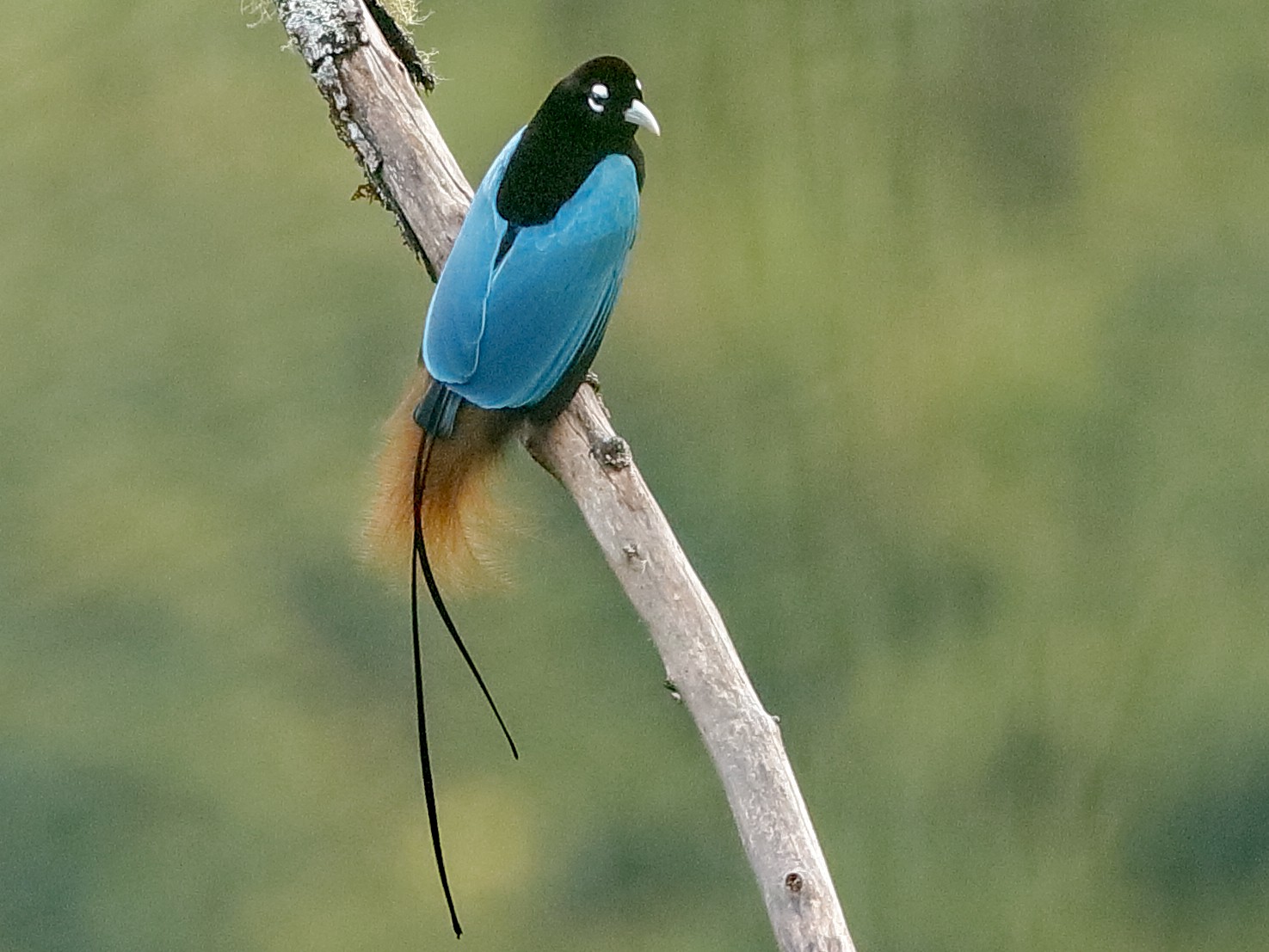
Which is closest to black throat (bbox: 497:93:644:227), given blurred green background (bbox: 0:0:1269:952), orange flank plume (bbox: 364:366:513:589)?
orange flank plume (bbox: 364:366:513:589)

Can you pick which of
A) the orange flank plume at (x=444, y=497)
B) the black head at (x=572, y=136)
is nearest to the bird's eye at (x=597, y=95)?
the black head at (x=572, y=136)

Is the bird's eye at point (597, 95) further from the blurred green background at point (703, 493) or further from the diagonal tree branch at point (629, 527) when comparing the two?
the blurred green background at point (703, 493)

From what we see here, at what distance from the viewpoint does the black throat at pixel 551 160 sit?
36.5 inches

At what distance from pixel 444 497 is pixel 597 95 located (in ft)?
0.86

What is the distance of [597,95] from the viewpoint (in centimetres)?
95

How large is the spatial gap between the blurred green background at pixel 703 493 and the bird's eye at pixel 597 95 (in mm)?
831

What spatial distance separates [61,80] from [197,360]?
1.15 ft

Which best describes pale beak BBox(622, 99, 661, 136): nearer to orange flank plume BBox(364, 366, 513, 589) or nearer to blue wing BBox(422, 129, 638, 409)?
blue wing BBox(422, 129, 638, 409)

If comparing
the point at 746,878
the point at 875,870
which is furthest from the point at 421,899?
the point at 875,870

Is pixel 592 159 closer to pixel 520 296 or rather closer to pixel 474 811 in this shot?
pixel 520 296

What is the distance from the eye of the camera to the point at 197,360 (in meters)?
1.77

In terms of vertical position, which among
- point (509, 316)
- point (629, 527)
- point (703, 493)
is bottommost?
point (703, 493)

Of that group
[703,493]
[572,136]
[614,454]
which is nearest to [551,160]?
[572,136]

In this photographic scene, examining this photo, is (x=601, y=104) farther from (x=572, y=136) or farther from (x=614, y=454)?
(x=614, y=454)
